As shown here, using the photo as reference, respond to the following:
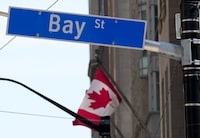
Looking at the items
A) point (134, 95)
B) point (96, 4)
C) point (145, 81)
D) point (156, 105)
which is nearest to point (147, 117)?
point (156, 105)

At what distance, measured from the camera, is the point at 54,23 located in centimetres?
1048

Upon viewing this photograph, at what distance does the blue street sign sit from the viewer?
410 inches

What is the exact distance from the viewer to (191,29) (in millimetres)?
10492

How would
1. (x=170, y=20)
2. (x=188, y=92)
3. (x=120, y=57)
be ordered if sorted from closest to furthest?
(x=188, y=92), (x=170, y=20), (x=120, y=57)

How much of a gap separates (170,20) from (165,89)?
2.26m

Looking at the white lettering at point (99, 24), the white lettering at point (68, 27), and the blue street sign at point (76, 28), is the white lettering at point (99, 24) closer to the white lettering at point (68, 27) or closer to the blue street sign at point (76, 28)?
the blue street sign at point (76, 28)

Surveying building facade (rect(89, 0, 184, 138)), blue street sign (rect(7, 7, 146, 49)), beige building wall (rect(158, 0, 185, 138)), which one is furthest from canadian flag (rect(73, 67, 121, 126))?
blue street sign (rect(7, 7, 146, 49))

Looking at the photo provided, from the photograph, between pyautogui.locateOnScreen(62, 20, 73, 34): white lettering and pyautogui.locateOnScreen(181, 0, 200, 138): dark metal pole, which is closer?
pyautogui.locateOnScreen(181, 0, 200, 138): dark metal pole

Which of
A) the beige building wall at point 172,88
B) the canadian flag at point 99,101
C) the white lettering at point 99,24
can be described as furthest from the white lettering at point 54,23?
the beige building wall at point 172,88

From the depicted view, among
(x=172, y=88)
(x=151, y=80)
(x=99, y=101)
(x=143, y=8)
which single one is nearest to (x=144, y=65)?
(x=143, y=8)

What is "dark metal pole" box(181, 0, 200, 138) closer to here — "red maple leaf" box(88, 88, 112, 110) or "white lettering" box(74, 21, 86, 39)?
"white lettering" box(74, 21, 86, 39)

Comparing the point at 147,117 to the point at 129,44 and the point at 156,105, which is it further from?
the point at 129,44

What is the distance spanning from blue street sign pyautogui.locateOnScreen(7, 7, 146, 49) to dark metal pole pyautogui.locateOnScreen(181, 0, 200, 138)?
1.93ft

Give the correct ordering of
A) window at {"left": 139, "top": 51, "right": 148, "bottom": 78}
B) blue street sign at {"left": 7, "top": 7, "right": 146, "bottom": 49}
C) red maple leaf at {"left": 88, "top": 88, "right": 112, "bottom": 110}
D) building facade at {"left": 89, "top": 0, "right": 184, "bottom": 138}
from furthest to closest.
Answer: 1. window at {"left": 139, "top": 51, "right": 148, "bottom": 78}
2. building facade at {"left": 89, "top": 0, "right": 184, "bottom": 138}
3. red maple leaf at {"left": 88, "top": 88, "right": 112, "bottom": 110}
4. blue street sign at {"left": 7, "top": 7, "right": 146, "bottom": 49}
